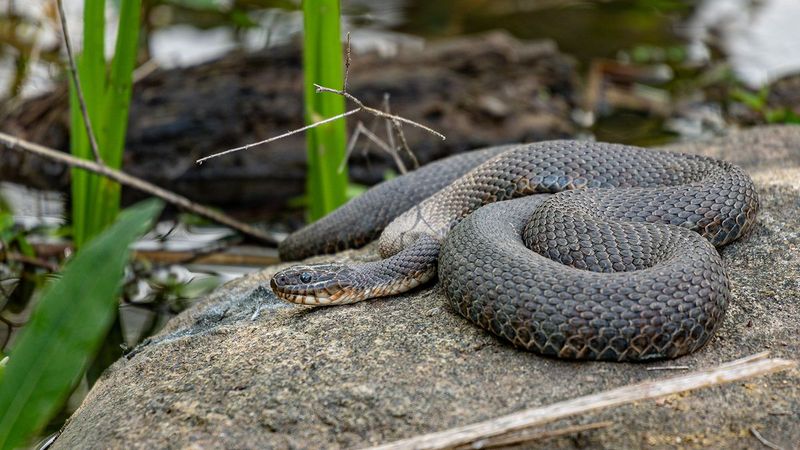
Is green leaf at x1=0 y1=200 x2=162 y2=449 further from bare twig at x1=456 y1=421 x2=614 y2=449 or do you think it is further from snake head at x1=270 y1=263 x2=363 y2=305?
bare twig at x1=456 y1=421 x2=614 y2=449

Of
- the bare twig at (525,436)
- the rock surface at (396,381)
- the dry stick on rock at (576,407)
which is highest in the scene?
the dry stick on rock at (576,407)

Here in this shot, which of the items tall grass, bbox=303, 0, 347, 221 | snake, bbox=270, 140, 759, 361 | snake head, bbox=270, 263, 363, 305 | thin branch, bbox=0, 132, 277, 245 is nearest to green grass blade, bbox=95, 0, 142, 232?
thin branch, bbox=0, 132, 277, 245

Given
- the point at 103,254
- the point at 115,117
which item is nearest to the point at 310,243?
the point at 115,117

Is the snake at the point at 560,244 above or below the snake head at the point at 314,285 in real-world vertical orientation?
above

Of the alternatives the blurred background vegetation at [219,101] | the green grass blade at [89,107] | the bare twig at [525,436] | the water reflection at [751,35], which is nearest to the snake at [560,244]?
the bare twig at [525,436]

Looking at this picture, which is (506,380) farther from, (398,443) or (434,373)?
(398,443)

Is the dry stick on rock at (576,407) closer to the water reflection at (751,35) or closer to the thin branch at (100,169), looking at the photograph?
the thin branch at (100,169)
